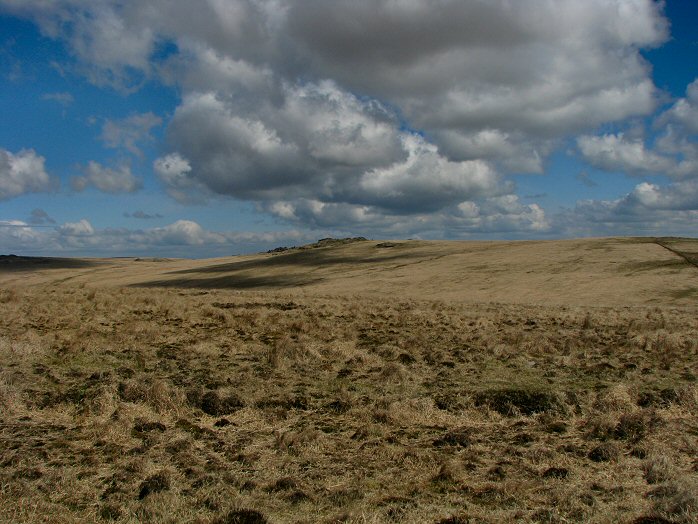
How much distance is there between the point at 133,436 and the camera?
399 inches

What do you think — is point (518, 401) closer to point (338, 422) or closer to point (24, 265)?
point (338, 422)

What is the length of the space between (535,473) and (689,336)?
17489 millimetres

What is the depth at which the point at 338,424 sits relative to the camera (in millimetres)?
11188

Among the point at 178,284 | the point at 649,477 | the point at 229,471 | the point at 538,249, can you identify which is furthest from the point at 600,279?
the point at 178,284

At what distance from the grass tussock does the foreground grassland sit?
0.16 ft

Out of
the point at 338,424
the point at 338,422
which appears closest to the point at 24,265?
the point at 338,422

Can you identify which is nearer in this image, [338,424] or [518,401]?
[338,424]

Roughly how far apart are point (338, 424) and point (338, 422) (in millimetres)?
149

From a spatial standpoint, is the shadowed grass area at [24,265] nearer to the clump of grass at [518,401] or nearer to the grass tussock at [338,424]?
the grass tussock at [338,424]

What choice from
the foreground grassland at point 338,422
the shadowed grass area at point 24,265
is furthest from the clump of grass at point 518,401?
the shadowed grass area at point 24,265

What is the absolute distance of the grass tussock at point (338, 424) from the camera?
293 inches

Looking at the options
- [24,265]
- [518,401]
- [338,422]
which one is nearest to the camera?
[338,422]

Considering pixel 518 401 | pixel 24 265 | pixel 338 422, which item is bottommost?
pixel 518 401

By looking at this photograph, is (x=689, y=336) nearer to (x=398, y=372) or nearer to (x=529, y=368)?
(x=529, y=368)
